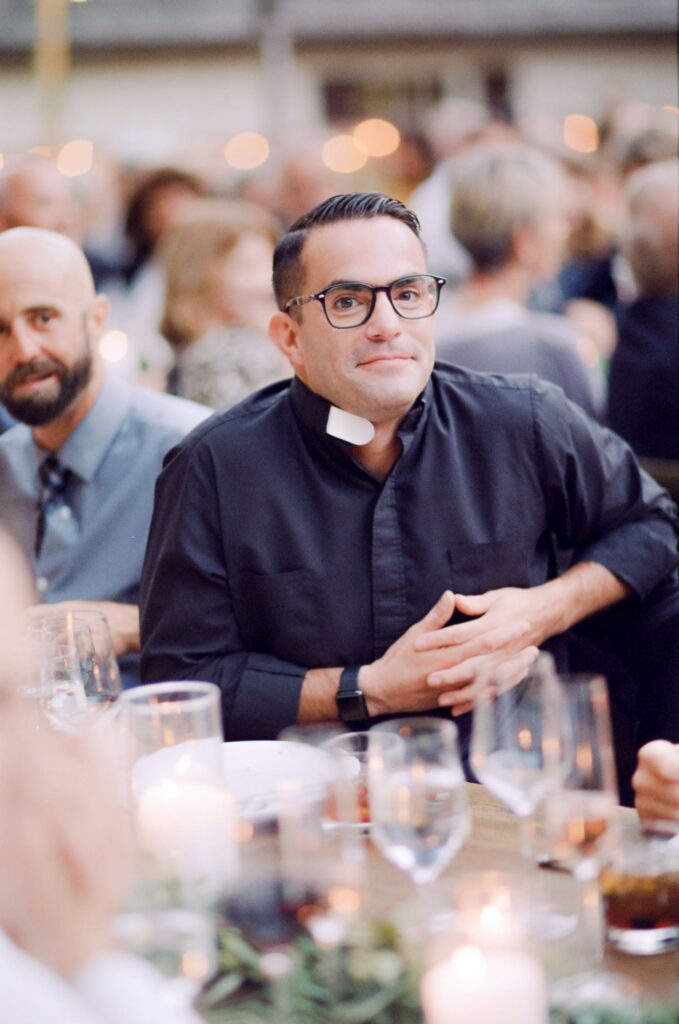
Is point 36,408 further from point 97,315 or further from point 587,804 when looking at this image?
point 587,804

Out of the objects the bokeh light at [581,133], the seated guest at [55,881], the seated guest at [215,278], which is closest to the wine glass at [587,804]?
the seated guest at [55,881]

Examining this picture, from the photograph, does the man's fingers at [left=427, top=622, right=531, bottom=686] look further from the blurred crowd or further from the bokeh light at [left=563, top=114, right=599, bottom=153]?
the bokeh light at [left=563, top=114, right=599, bottom=153]

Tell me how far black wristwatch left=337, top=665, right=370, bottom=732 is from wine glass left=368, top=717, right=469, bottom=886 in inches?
35.5

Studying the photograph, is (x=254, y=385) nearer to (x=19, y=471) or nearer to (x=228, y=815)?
(x=19, y=471)

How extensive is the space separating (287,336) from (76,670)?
0.95m

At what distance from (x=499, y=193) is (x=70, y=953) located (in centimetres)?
366

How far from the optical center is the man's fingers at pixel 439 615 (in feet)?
7.11

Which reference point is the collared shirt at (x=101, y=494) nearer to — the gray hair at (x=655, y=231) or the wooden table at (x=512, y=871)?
the wooden table at (x=512, y=871)

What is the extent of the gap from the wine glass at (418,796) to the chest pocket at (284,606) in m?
1.04

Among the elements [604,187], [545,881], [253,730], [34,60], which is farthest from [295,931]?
[34,60]

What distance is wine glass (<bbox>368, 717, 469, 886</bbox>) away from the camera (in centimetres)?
126

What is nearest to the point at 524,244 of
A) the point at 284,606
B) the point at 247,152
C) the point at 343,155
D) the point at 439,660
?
the point at 284,606

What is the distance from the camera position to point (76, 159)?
1038cm

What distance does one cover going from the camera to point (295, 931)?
1.27m
